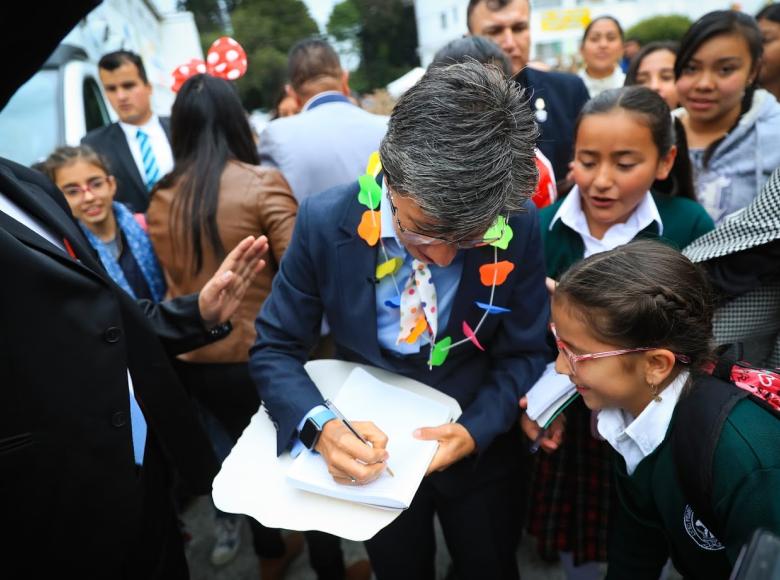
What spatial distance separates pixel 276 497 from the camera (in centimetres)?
125

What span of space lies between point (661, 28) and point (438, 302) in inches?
1172

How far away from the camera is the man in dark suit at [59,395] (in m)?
1.03

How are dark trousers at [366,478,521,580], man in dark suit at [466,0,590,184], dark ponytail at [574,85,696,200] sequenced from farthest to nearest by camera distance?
man in dark suit at [466,0,590,184] < dark ponytail at [574,85,696,200] < dark trousers at [366,478,521,580]

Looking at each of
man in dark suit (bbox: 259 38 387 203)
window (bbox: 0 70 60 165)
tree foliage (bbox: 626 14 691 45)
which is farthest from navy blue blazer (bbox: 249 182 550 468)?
tree foliage (bbox: 626 14 691 45)

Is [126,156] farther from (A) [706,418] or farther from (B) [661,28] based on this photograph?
(B) [661,28]

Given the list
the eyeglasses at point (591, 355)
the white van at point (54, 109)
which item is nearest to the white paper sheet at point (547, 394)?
the eyeglasses at point (591, 355)

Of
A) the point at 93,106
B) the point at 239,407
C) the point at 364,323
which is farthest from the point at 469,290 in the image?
the point at 93,106

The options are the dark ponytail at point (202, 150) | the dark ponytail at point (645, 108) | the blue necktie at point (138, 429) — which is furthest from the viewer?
the dark ponytail at point (202, 150)

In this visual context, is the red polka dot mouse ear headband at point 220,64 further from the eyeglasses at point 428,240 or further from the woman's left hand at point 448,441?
the woman's left hand at point 448,441

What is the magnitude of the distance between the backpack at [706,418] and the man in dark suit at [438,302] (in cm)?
47

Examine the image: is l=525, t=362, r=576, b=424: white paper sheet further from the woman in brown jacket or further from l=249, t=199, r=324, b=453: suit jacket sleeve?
the woman in brown jacket

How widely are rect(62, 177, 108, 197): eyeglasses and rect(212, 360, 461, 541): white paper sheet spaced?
1.63m

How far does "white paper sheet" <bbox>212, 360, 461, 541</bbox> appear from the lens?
1.16 meters

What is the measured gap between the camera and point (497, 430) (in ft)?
4.77
